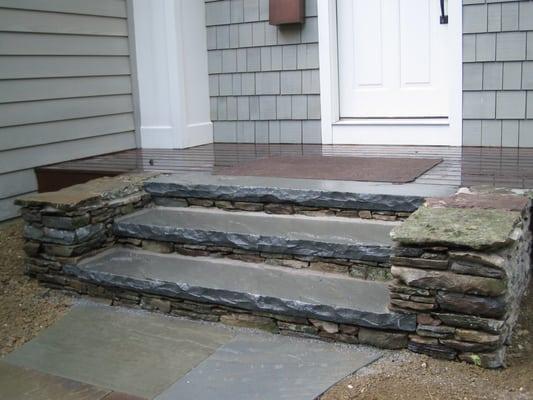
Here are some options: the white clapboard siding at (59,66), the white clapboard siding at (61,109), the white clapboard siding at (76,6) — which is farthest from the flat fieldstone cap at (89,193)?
the white clapboard siding at (76,6)

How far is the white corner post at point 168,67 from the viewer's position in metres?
5.65

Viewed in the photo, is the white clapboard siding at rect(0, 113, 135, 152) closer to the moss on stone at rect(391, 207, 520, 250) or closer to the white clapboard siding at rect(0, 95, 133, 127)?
the white clapboard siding at rect(0, 95, 133, 127)

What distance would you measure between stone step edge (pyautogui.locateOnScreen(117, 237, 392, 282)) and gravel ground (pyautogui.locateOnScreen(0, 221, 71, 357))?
524 mm

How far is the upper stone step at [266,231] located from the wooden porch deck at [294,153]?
593 millimetres

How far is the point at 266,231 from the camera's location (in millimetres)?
3312

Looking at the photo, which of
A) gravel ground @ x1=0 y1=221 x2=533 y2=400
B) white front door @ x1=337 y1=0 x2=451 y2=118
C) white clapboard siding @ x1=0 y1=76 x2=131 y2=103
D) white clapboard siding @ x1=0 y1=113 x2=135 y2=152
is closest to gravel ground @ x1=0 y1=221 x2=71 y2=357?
gravel ground @ x1=0 y1=221 x2=533 y2=400

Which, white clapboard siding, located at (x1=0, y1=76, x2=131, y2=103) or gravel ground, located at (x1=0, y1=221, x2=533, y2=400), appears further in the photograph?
white clapboard siding, located at (x1=0, y1=76, x2=131, y2=103)

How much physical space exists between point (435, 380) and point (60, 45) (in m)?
3.80

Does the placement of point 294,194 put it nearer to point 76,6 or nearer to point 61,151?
point 61,151

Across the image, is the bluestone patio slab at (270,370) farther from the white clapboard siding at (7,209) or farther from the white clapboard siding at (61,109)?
the white clapboard siding at (61,109)

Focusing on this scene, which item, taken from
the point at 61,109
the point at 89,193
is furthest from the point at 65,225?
the point at 61,109

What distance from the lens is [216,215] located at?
3656 mm

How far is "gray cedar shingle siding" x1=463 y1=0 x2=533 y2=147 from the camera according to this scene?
4641 millimetres

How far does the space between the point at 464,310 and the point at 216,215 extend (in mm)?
1597
